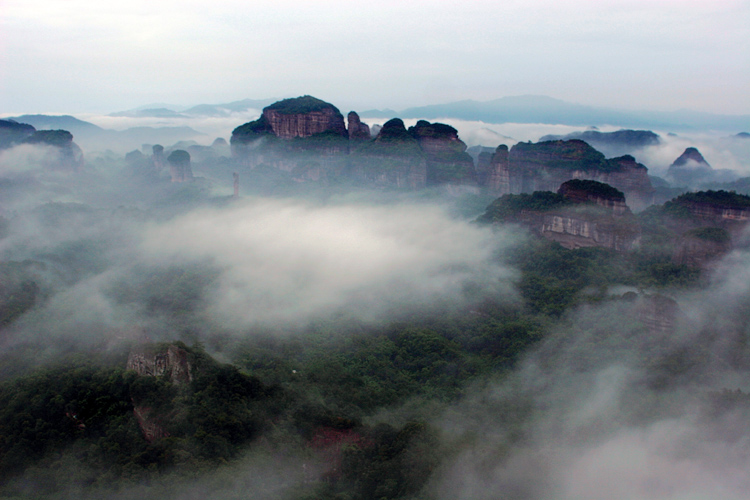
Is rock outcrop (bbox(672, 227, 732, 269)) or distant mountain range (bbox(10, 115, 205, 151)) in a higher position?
distant mountain range (bbox(10, 115, 205, 151))

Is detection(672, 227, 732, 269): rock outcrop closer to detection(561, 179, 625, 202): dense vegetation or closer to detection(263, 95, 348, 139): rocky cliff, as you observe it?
detection(561, 179, 625, 202): dense vegetation

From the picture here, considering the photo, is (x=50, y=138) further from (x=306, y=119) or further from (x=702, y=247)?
(x=702, y=247)

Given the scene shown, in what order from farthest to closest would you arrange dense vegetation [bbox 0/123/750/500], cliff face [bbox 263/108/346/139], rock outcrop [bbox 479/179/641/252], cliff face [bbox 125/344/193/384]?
cliff face [bbox 263/108/346/139] → rock outcrop [bbox 479/179/641/252] → cliff face [bbox 125/344/193/384] → dense vegetation [bbox 0/123/750/500]

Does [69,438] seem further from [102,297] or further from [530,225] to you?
[530,225]

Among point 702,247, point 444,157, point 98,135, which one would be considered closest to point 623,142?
point 444,157

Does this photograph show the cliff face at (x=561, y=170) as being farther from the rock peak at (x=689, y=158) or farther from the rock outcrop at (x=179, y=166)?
the rock outcrop at (x=179, y=166)

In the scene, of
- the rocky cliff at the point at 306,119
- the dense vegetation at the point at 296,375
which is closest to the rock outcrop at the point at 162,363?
the dense vegetation at the point at 296,375

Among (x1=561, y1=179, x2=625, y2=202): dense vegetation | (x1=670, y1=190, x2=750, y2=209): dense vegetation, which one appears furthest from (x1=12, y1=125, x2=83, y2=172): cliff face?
(x1=670, y1=190, x2=750, y2=209): dense vegetation
